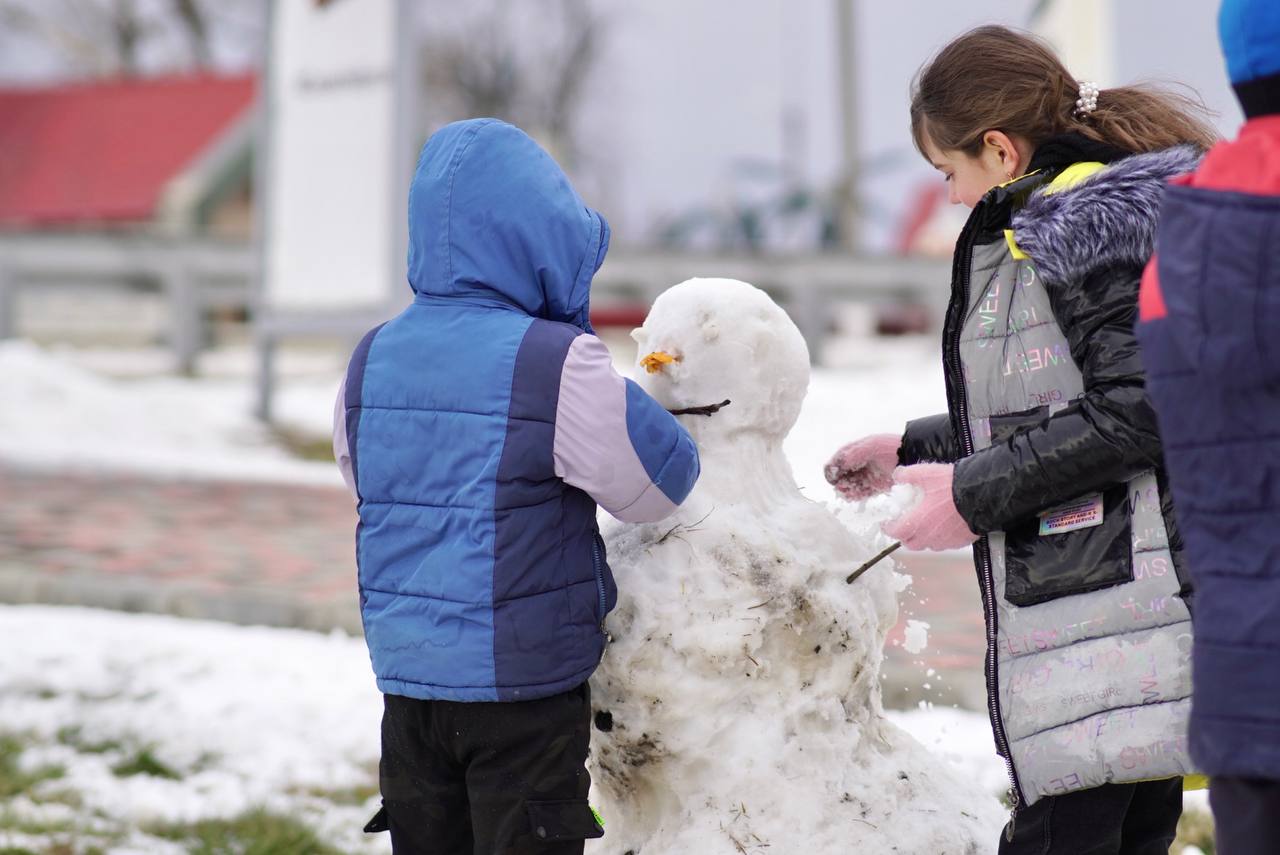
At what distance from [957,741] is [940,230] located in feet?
71.5

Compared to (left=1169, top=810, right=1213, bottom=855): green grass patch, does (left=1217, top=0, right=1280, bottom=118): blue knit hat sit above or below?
above

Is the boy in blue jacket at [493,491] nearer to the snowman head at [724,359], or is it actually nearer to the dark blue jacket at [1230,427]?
the snowman head at [724,359]

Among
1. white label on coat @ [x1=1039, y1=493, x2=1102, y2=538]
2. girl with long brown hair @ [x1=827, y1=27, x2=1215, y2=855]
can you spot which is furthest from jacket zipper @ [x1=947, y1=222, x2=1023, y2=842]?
white label on coat @ [x1=1039, y1=493, x2=1102, y2=538]

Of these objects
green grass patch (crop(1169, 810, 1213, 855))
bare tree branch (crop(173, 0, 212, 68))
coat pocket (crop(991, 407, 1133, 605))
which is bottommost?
green grass patch (crop(1169, 810, 1213, 855))

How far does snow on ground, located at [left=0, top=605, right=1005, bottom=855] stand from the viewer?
3.56 m

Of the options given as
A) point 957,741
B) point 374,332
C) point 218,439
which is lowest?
point 218,439

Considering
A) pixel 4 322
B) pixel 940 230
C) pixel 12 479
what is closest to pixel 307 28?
pixel 12 479

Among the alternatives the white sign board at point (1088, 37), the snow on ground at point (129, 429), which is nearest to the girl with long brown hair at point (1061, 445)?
the white sign board at point (1088, 37)

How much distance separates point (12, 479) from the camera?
28.2 ft

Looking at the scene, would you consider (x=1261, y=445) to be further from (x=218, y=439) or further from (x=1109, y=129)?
(x=218, y=439)

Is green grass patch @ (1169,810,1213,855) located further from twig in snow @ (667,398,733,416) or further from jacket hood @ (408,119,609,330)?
jacket hood @ (408,119,609,330)

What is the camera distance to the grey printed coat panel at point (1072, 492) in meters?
2.05

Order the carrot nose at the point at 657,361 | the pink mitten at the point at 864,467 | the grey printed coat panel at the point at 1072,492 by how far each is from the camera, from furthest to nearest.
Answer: the pink mitten at the point at 864,467 < the carrot nose at the point at 657,361 < the grey printed coat panel at the point at 1072,492

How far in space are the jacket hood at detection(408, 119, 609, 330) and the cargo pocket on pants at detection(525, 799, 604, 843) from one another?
2.59 ft
